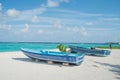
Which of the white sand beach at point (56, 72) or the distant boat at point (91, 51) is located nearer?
the white sand beach at point (56, 72)

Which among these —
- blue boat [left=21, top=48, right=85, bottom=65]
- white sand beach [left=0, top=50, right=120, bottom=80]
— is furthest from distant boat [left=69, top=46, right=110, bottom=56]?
white sand beach [left=0, top=50, right=120, bottom=80]

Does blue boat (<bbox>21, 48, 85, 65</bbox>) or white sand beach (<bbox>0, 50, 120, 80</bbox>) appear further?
blue boat (<bbox>21, 48, 85, 65</bbox>)

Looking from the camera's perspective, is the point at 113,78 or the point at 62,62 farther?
the point at 62,62

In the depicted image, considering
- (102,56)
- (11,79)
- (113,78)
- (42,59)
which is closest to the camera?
(11,79)

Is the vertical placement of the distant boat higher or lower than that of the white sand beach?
higher

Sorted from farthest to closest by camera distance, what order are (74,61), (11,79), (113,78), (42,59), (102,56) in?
(102,56) → (42,59) → (74,61) → (113,78) → (11,79)

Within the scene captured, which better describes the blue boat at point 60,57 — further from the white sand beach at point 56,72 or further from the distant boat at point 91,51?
the distant boat at point 91,51

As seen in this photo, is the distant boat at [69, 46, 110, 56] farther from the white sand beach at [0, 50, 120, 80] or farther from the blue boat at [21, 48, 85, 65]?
the white sand beach at [0, 50, 120, 80]

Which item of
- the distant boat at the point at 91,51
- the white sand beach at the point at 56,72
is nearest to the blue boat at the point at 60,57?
the white sand beach at the point at 56,72

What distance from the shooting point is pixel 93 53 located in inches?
1037

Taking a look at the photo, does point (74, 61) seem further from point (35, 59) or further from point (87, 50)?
point (87, 50)

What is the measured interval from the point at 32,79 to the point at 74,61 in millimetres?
5841

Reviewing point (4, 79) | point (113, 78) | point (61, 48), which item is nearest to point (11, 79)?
point (4, 79)

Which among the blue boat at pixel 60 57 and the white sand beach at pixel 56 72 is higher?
the blue boat at pixel 60 57
